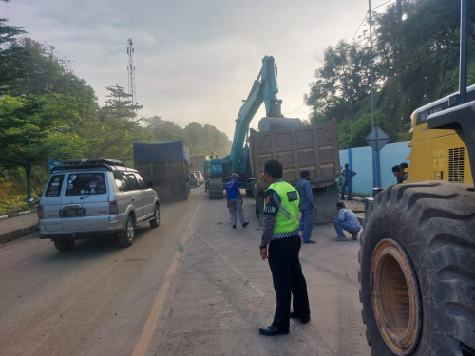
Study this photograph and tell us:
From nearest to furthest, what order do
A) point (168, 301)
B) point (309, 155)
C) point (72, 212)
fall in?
point (168, 301), point (72, 212), point (309, 155)

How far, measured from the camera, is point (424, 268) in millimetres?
2463

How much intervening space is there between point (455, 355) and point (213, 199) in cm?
2261

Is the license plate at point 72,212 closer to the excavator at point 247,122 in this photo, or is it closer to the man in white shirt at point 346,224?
the man in white shirt at point 346,224

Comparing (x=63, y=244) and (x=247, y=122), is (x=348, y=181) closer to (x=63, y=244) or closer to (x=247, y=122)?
(x=247, y=122)

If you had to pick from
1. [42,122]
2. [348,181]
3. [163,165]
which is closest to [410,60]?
[348,181]

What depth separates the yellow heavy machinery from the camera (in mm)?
2238

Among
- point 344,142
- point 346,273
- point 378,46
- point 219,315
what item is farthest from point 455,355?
point 378,46

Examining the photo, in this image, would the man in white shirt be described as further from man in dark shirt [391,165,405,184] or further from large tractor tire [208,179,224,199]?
large tractor tire [208,179,224,199]

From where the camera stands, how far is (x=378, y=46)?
31.9 meters

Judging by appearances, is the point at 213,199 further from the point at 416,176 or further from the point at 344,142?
the point at 416,176

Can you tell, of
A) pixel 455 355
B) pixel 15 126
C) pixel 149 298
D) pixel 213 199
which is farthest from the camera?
pixel 213 199

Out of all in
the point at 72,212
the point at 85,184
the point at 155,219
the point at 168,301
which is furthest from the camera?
the point at 155,219

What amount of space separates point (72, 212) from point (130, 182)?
6.51 ft

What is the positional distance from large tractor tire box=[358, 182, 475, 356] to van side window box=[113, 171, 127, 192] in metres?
7.38
